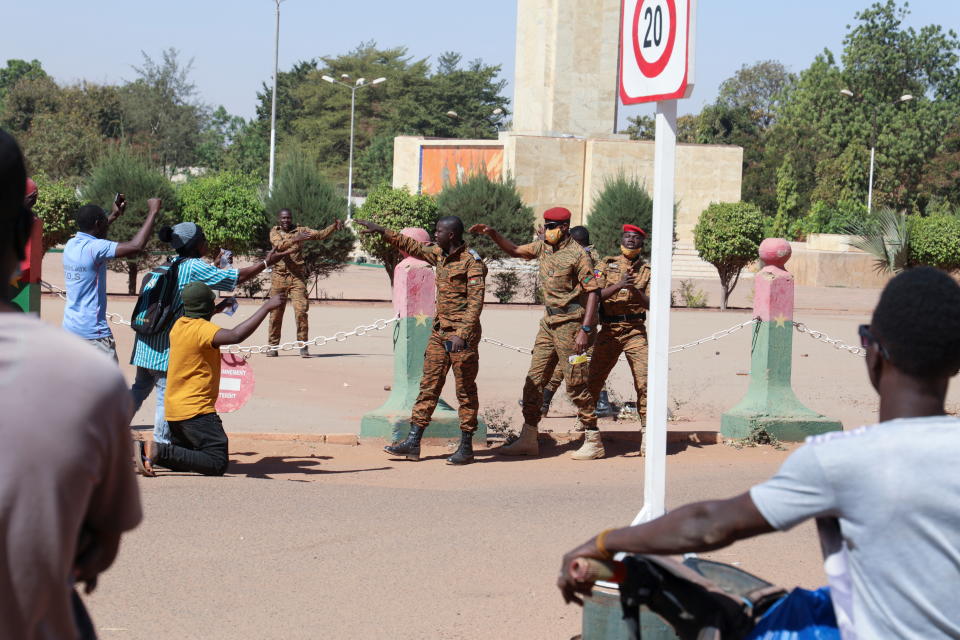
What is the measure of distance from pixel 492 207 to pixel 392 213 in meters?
4.46

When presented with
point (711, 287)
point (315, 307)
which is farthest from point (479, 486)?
point (711, 287)

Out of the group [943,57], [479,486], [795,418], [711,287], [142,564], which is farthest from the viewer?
[943,57]

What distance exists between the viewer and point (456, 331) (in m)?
8.60

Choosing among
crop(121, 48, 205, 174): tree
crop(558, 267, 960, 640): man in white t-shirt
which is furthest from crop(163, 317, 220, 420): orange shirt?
crop(121, 48, 205, 174): tree

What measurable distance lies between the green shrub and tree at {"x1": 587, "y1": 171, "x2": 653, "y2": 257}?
8155mm

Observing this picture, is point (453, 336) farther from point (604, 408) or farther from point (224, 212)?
point (224, 212)

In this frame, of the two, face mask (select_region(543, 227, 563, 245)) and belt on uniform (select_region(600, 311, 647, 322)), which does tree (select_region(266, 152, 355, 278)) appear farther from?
face mask (select_region(543, 227, 563, 245))

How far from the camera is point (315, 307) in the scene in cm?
2400

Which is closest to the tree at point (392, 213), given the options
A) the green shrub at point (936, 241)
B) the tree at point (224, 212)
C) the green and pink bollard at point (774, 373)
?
the tree at point (224, 212)

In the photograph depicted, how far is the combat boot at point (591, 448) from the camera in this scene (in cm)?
910

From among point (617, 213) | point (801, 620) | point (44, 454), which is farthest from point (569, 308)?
point (617, 213)

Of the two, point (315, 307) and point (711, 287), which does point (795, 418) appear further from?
point (711, 287)

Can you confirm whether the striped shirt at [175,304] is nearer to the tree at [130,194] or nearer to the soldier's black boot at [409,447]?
the soldier's black boot at [409,447]

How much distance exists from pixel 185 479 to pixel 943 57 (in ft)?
223
